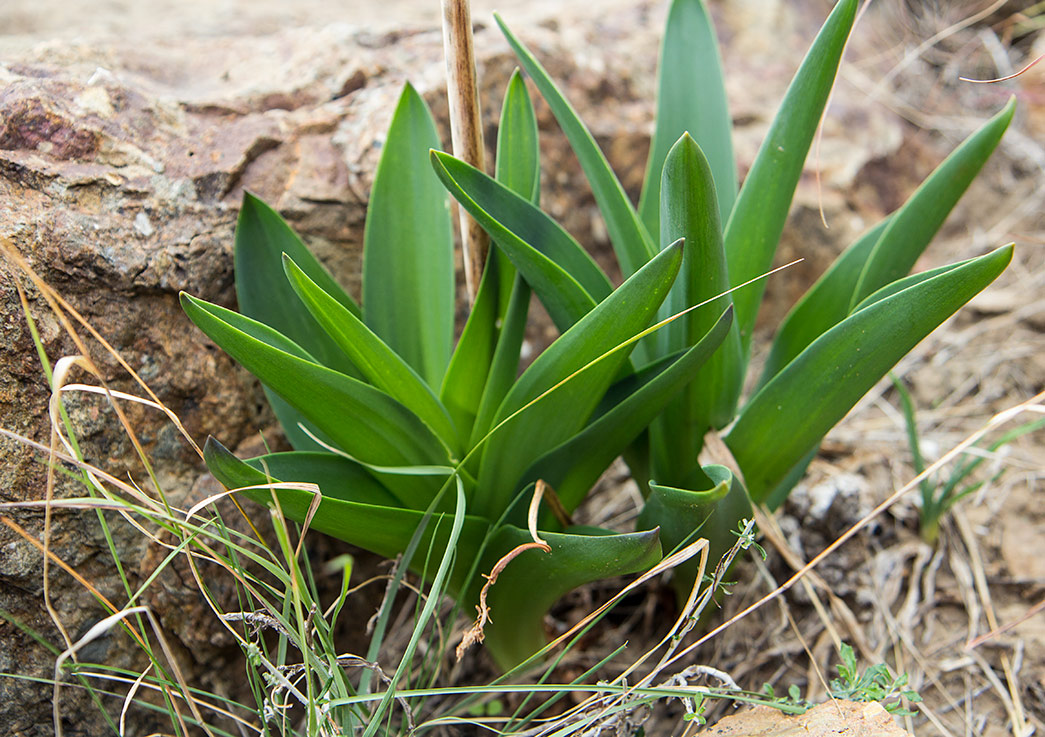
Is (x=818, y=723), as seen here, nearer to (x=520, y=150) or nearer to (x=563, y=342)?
(x=563, y=342)

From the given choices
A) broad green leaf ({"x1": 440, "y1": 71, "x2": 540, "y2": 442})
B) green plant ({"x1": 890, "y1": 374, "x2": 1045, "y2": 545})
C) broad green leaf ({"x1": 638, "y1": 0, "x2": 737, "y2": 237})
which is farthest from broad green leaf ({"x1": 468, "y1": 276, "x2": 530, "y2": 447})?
green plant ({"x1": 890, "y1": 374, "x2": 1045, "y2": 545})

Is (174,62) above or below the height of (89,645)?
above

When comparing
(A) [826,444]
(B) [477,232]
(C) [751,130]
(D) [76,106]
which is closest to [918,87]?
(C) [751,130]

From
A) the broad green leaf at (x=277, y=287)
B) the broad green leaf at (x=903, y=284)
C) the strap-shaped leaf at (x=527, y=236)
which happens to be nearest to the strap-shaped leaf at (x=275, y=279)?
the broad green leaf at (x=277, y=287)

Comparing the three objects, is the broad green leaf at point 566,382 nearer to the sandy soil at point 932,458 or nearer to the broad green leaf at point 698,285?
the broad green leaf at point 698,285

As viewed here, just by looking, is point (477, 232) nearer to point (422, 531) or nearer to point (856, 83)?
point (422, 531)

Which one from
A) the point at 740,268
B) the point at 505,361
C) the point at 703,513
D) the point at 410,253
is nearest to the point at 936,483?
the point at 740,268
